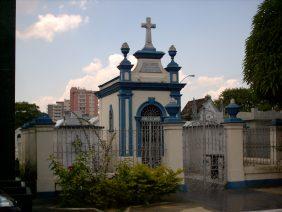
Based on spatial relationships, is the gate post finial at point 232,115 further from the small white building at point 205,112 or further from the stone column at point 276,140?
the stone column at point 276,140

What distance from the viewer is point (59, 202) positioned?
11664 mm

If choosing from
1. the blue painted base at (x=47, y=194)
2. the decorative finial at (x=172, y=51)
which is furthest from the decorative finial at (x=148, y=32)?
the blue painted base at (x=47, y=194)

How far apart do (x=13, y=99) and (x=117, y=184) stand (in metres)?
3.34

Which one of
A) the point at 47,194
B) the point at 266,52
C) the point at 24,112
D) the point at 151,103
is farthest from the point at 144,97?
the point at 24,112

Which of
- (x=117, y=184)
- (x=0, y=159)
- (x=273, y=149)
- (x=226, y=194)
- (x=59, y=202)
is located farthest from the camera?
(x=273, y=149)

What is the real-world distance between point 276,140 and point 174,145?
433 centimetres

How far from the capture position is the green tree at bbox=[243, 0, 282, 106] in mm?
14436

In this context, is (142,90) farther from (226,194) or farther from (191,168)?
(226,194)

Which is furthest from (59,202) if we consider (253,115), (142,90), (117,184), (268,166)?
(253,115)

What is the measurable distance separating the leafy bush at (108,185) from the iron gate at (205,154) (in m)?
3.32

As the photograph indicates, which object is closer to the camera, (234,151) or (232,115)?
(234,151)

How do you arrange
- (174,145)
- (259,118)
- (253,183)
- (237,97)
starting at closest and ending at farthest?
(174,145) < (253,183) < (259,118) < (237,97)

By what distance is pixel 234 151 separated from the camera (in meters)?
14.5

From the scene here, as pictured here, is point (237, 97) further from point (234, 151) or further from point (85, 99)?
point (234, 151)
